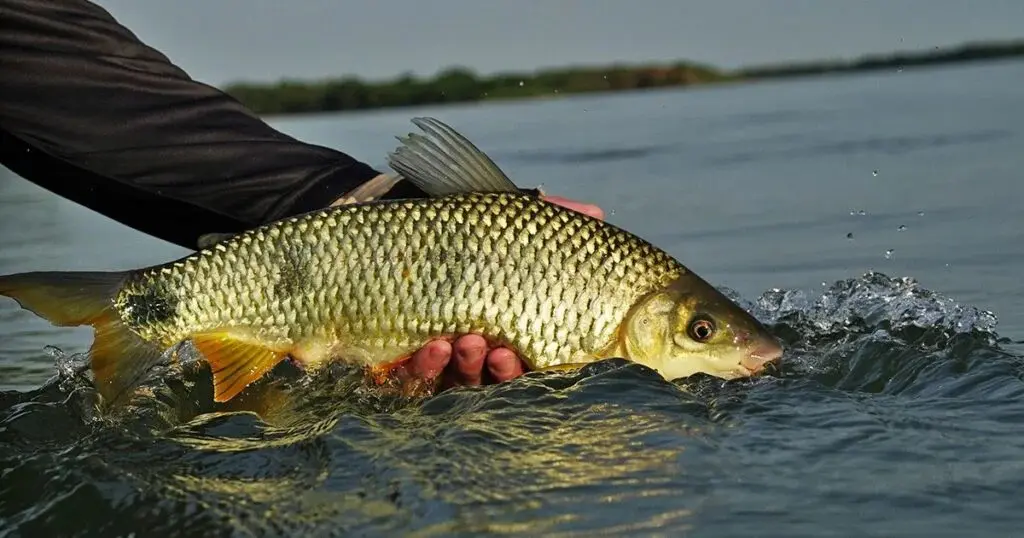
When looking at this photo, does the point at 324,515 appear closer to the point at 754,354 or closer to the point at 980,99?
the point at 754,354

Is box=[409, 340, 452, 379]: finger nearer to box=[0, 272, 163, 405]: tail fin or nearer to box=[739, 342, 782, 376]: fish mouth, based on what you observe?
box=[0, 272, 163, 405]: tail fin

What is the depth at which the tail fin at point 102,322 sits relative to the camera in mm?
4410

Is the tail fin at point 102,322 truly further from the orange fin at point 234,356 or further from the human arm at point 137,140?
the human arm at point 137,140

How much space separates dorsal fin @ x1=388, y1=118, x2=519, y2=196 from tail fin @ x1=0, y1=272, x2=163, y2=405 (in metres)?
0.95

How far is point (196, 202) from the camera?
17.4 ft

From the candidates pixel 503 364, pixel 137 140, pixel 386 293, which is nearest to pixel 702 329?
pixel 503 364

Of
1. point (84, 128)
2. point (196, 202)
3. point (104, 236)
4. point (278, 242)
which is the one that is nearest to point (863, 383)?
point (278, 242)

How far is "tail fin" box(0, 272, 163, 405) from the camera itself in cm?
441

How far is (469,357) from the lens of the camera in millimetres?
4453

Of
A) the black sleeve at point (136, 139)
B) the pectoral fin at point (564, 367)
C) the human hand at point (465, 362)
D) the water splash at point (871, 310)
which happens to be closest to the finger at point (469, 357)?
the human hand at point (465, 362)

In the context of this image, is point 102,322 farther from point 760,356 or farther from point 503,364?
point 760,356

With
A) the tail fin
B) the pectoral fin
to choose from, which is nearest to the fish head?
the pectoral fin

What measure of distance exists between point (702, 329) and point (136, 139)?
6.83ft

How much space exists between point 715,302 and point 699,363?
0.19 m
